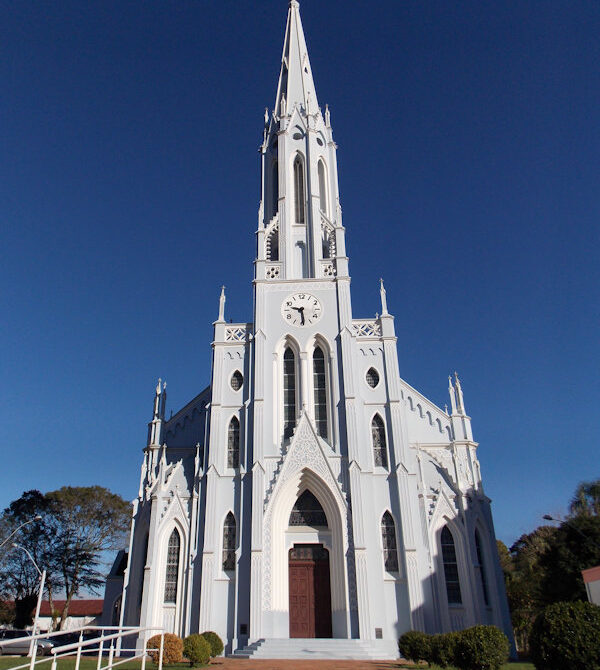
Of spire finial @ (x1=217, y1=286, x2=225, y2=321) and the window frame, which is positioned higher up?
spire finial @ (x1=217, y1=286, x2=225, y2=321)

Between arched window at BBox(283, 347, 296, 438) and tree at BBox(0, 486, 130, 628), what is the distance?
24767 millimetres

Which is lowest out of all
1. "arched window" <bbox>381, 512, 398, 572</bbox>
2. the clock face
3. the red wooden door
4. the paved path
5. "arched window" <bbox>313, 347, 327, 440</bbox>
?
the paved path

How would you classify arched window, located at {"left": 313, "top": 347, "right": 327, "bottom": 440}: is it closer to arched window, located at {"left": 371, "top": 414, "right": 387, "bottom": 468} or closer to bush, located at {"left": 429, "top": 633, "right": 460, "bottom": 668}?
arched window, located at {"left": 371, "top": 414, "right": 387, "bottom": 468}

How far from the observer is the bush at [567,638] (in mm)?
9977

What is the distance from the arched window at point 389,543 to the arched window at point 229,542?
670cm

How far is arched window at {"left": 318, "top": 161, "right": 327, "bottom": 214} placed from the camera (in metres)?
33.9

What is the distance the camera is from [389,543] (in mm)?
23734

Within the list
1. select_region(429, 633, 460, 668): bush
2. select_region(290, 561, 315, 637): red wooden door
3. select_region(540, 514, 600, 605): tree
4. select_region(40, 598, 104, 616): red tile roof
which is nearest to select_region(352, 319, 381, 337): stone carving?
select_region(290, 561, 315, 637): red wooden door

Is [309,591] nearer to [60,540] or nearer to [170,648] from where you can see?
[170,648]

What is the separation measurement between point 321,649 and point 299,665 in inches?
139

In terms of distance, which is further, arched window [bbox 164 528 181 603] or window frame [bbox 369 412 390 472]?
window frame [bbox 369 412 390 472]

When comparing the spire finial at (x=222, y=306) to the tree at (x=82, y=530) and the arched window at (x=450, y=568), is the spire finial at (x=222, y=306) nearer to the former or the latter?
the arched window at (x=450, y=568)

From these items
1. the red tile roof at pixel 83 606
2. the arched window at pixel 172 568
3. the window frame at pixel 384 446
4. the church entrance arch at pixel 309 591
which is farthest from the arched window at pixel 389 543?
the red tile roof at pixel 83 606

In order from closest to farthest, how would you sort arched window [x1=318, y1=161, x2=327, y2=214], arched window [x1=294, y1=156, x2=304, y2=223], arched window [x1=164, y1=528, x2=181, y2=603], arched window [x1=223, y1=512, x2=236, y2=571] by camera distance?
arched window [x1=223, y1=512, x2=236, y2=571], arched window [x1=164, y1=528, x2=181, y2=603], arched window [x1=294, y1=156, x2=304, y2=223], arched window [x1=318, y1=161, x2=327, y2=214]
